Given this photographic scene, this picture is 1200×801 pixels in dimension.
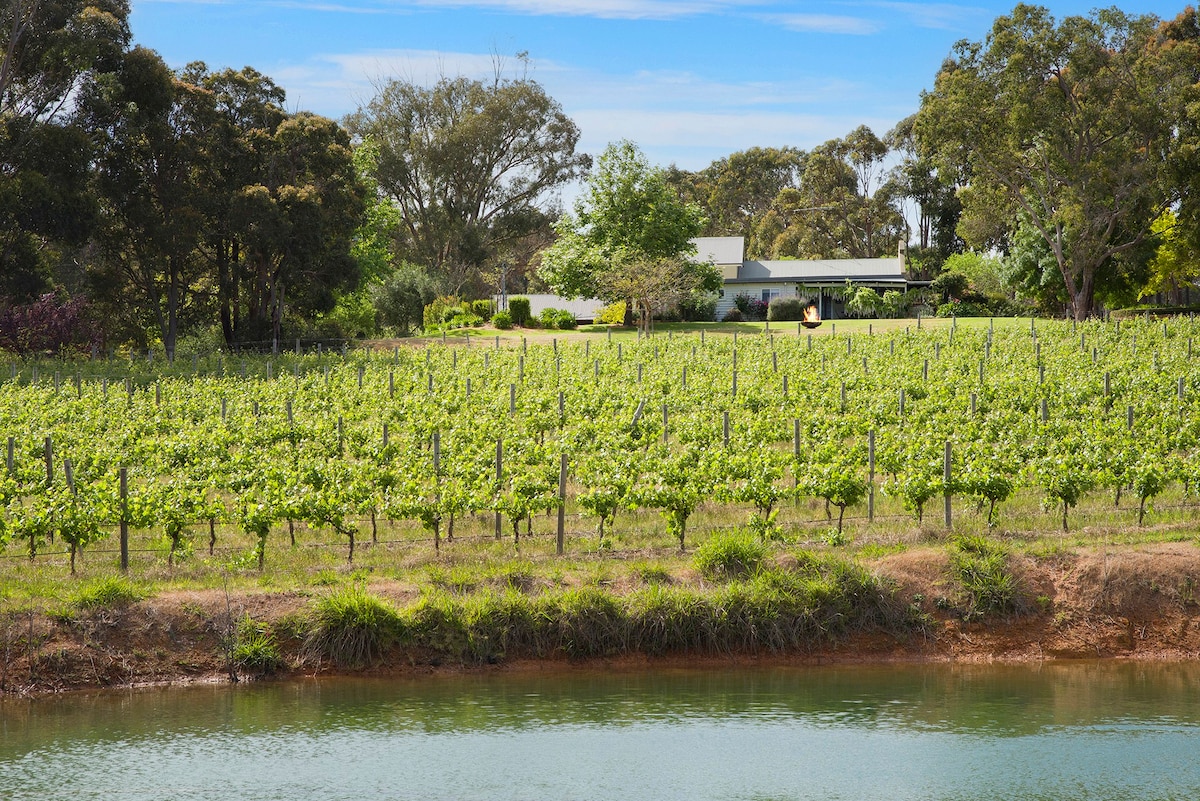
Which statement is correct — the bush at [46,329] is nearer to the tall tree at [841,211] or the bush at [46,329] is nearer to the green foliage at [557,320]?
the green foliage at [557,320]

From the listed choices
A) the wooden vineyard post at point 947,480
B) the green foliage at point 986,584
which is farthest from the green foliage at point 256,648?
the wooden vineyard post at point 947,480

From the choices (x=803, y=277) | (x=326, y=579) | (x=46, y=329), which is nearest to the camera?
(x=326, y=579)

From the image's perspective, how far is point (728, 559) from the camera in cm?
1656

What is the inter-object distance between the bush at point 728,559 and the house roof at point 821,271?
4818cm

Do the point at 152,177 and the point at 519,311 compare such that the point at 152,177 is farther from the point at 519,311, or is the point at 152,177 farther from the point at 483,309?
the point at 483,309

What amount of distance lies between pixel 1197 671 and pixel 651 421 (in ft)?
37.3

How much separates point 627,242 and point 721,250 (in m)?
11.6

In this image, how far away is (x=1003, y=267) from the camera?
5450cm

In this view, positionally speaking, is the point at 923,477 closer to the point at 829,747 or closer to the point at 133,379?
the point at 829,747

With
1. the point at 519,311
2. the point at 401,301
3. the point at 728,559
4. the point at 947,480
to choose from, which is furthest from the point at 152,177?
the point at 947,480

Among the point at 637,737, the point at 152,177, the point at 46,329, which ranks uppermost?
the point at 152,177

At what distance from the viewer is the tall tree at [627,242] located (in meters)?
54.6

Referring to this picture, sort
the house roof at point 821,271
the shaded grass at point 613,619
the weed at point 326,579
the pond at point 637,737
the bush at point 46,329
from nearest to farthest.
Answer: the pond at point 637,737 < the shaded grass at point 613,619 < the weed at point 326,579 < the bush at point 46,329 < the house roof at point 821,271

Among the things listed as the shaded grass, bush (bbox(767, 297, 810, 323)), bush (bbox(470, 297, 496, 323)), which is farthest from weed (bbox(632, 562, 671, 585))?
bush (bbox(470, 297, 496, 323))
